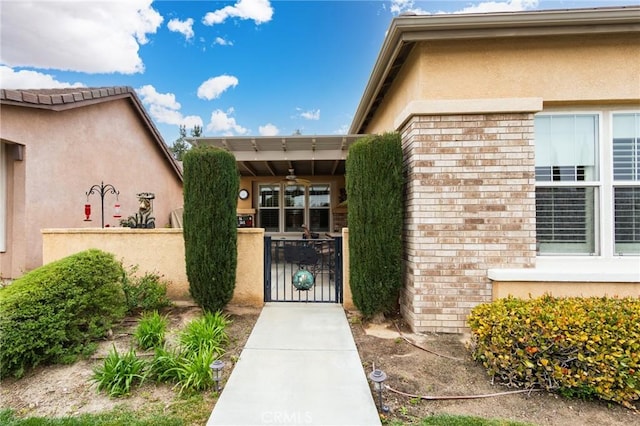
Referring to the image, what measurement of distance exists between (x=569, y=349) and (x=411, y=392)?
69.3 inches

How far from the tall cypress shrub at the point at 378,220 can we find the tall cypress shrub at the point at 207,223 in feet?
7.41

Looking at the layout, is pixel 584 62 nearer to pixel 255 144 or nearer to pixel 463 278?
pixel 463 278

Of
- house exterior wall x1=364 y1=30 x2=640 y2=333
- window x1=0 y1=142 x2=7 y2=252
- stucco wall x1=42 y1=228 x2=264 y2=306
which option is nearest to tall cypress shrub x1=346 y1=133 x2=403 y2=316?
house exterior wall x1=364 y1=30 x2=640 y2=333

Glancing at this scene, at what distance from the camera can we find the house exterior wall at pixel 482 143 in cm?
430

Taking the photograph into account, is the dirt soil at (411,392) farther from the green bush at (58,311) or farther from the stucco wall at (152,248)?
the stucco wall at (152,248)

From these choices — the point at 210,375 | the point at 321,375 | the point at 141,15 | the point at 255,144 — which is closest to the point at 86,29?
the point at 141,15

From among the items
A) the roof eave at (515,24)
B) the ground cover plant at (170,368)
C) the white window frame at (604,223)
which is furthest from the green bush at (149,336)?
the roof eave at (515,24)

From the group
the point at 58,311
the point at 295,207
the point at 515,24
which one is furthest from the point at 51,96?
the point at 515,24

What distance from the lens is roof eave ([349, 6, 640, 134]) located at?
3996mm

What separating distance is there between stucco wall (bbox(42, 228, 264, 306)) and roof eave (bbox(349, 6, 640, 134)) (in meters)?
4.27

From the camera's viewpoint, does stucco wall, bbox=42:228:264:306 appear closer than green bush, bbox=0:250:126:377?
No

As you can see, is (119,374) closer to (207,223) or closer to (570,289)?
(207,223)

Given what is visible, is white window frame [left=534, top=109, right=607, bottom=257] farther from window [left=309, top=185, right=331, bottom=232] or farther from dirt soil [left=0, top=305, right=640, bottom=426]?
window [left=309, top=185, right=331, bottom=232]

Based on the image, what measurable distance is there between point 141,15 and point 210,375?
1047cm
